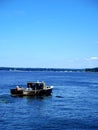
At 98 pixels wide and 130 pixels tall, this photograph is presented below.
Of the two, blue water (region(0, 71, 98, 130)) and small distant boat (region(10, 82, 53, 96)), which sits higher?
small distant boat (region(10, 82, 53, 96))

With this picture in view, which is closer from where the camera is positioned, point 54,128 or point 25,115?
point 54,128

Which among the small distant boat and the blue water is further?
the small distant boat

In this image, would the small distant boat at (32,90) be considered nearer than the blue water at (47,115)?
No

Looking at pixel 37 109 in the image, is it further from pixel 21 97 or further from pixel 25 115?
pixel 21 97

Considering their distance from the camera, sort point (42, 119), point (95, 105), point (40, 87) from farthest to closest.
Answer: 1. point (40, 87)
2. point (95, 105)
3. point (42, 119)

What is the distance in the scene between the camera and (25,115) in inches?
2420

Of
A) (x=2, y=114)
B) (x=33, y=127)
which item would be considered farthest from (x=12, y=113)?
(x=33, y=127)

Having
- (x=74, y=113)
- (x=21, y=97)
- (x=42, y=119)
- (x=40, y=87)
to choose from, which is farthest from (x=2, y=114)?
(x=40, y=87)

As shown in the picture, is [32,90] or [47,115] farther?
[32,90]

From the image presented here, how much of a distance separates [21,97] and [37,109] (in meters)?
20.7

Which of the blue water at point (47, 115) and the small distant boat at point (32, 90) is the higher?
the small distant boat at point (32, 90)

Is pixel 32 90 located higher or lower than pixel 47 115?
higher

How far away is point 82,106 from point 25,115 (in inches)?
659

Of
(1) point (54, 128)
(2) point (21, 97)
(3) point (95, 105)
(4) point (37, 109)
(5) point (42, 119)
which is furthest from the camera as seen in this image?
(2) point (21, 97)
